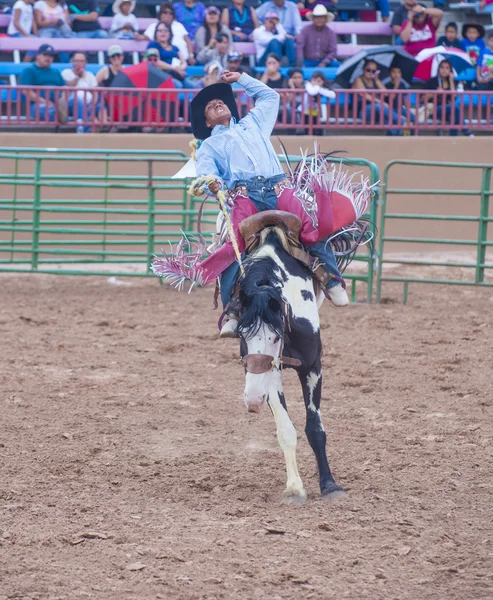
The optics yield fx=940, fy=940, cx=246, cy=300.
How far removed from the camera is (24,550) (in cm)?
380

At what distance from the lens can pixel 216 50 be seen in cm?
1381

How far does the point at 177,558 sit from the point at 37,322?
5.39 metres

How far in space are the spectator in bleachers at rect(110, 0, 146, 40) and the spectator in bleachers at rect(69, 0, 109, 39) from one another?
0.19 m

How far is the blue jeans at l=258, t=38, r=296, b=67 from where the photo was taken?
46.1ft

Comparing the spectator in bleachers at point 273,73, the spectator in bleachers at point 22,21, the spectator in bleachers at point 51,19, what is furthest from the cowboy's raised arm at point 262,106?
the spectator in bleachers at point 51,19

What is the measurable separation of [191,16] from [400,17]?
11.4 feet

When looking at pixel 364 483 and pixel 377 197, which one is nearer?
pixel 364 483

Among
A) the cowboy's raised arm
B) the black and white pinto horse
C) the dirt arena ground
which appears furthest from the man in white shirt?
the black and white pinto horse

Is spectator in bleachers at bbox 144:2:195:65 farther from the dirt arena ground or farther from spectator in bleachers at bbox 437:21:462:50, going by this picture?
the dirt arena ground

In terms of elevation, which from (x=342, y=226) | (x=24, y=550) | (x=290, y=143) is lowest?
(x=24, y=550)

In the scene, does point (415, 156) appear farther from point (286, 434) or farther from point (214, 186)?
point (286, 434)

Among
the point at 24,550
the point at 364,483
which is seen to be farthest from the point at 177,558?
the point at 364,483

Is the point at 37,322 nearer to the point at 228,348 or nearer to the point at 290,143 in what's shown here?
the point at 228,348

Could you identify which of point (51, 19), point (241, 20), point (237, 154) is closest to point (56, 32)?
point (51, 19)
